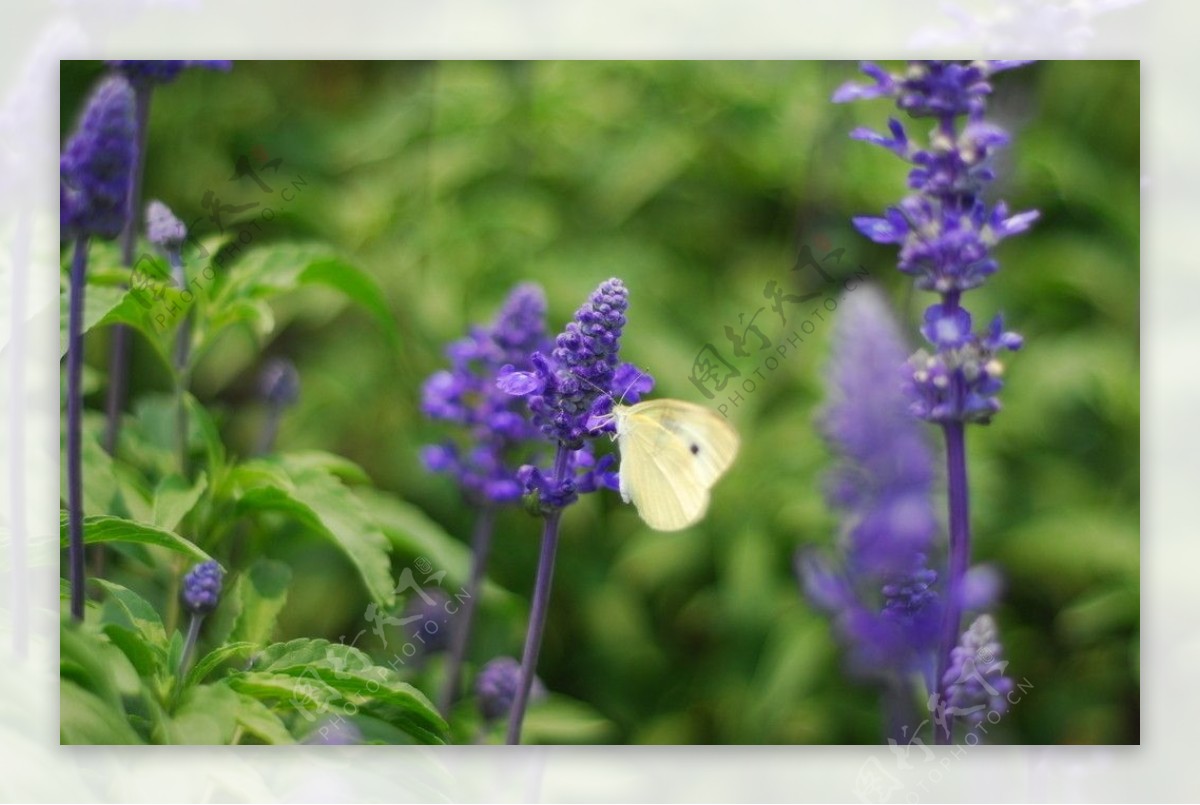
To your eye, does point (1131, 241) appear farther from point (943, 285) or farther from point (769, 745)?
point (769, 745)

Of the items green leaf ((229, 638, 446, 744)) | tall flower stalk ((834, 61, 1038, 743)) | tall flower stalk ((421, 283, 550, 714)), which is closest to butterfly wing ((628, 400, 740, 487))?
tall flower stalk ((421, 283, 550, 714))

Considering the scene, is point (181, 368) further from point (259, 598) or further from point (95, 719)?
point (95, 719)

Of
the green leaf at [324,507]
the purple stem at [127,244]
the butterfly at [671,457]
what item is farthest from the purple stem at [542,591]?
the purple stem at [127,244]

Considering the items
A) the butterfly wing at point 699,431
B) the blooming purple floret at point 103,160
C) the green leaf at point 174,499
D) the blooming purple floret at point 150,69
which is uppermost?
the blooming purple floret at point 150,69

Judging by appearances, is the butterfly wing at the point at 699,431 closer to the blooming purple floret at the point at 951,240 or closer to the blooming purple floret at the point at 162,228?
the blooming purple floret at the point at 951,240

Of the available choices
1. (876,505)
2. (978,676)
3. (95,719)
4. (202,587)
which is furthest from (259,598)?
(978,676)
